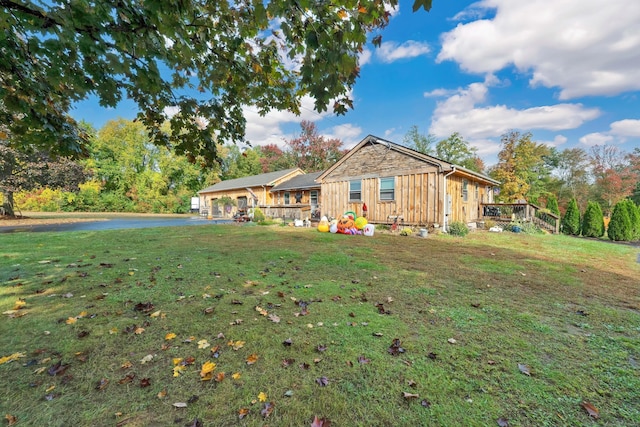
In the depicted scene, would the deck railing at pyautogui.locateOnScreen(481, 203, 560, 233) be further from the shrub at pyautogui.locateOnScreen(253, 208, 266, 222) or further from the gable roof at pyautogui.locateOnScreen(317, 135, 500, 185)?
the shrub at pyautogui.locateOnScreen(253, 208, 266, 222)

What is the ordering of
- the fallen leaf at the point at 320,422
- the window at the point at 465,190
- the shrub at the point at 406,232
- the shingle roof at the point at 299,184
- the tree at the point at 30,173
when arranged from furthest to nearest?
the shingle roof at the point at 299,184, the tree at the point at 30,173, the window at the point at 465,190, the shrub at the point at 406,232, the fallen leaf at the point at 320,422

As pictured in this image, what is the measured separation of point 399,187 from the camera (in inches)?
525

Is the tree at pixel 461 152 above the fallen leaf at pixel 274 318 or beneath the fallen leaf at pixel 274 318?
above

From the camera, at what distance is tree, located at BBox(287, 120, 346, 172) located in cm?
3891

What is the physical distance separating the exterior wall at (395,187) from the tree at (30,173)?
16.8 meters

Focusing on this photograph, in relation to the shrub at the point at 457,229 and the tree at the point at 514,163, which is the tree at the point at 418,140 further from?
the shrub at the point at 457,229

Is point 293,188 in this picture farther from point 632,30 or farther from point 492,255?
point 632,30

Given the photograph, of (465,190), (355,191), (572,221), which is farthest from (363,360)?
(572,221)

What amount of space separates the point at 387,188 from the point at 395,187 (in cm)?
48

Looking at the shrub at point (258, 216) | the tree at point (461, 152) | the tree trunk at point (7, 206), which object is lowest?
the shrub at point (258, 216)

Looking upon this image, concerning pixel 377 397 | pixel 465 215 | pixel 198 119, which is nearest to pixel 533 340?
pixel 377 397

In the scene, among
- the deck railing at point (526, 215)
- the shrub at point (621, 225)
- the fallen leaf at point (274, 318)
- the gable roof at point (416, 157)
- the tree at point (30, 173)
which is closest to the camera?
the fallen leaf at point (274, 318)

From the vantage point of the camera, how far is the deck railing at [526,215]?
14086 millimetres

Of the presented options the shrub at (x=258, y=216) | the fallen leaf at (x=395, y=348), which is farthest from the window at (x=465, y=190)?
the fallen leaf at (x=395, y=348)
